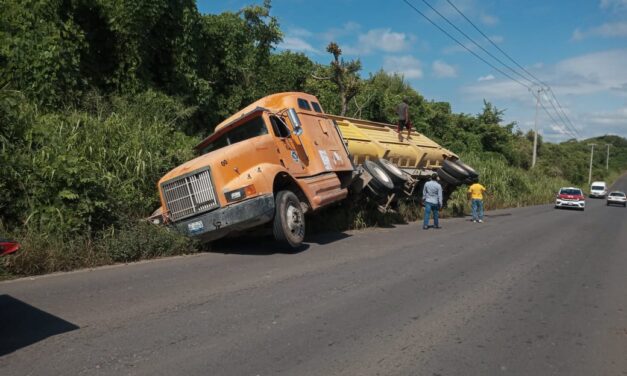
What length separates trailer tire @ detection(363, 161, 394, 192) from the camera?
13531mm

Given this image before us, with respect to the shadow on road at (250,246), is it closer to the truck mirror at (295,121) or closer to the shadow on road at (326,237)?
the shadow on road at (326,237)

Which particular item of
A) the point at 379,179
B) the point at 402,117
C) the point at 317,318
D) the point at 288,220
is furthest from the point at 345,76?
the point at 317,318

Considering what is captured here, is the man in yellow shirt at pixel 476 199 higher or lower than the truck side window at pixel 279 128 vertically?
lower

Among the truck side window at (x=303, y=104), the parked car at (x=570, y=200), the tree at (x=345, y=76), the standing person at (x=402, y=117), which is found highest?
the tree at (x=345, y=76)

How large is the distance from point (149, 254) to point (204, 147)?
331 cm

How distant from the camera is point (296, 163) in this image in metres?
10.5

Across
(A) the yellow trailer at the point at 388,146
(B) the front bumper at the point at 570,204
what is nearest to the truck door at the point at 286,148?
(A) the yellow trailer at the point at 388,146

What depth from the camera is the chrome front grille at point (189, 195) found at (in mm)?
8844

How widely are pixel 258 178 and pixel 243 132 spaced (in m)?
2.08

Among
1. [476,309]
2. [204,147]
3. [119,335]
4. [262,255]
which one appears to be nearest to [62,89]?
[204,147]

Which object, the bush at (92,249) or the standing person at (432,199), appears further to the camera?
the standing person at (432,199)

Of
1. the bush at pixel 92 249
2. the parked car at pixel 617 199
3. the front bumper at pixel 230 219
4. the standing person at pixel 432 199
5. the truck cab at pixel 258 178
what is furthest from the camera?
the parked car at pixel 617 199

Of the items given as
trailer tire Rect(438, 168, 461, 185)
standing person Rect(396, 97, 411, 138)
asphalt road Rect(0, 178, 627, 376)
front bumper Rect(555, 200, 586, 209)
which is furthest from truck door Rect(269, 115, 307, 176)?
front bumper Rect(555, 200, 586, 209)

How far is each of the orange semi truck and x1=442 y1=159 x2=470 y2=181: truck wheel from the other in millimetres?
6047
